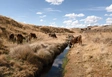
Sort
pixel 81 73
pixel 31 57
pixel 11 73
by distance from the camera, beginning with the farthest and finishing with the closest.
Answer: pixel 31 57, pixel 81 73, pixel 11 73

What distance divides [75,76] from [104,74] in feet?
7.36

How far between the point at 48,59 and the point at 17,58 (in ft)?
13.6

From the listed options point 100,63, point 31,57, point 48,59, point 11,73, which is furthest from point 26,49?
point 100,63

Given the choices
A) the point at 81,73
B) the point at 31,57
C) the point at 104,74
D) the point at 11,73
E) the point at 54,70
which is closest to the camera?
the point at 11,73

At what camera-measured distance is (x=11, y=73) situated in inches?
552

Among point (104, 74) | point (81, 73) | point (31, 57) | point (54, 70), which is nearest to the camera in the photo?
point (104, 74)

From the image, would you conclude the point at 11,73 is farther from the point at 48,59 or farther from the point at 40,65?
the point at 48,59

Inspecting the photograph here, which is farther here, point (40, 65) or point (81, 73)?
point (40, 65)

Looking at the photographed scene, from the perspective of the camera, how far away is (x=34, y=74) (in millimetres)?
15594

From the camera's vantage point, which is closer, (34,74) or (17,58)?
(34,74)

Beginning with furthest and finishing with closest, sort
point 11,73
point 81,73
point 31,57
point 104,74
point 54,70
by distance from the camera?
point 54,70 < point 31,57 < point 81,73 < point 104,74 < point 11,73

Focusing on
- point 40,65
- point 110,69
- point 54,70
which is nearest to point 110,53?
point 110,69

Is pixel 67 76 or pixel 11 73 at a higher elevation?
pixel 11 73

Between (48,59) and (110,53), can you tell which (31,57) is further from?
(110,53)
